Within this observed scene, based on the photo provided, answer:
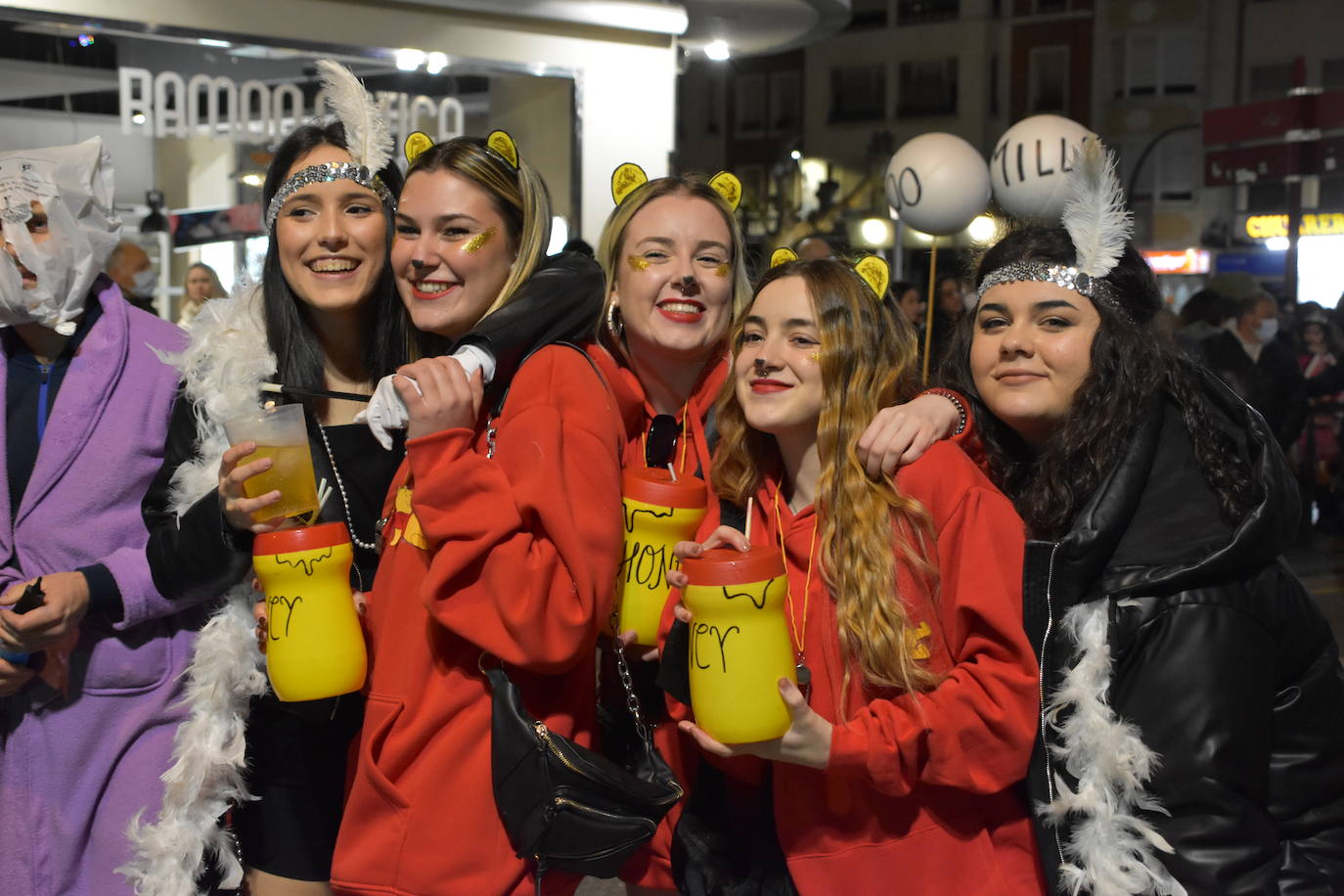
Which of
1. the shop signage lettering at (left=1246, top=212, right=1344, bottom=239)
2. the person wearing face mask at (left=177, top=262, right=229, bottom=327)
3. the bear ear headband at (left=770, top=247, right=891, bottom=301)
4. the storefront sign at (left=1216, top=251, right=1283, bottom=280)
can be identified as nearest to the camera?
the bear ear headband at (left=770, top=247, right=891, bottom=301)

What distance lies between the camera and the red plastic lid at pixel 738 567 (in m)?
1.78

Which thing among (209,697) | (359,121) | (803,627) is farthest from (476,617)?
(359,121)

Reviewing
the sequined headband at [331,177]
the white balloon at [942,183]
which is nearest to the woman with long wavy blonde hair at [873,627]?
the sequined headband at [331,177]

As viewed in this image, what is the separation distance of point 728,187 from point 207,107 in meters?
5.04

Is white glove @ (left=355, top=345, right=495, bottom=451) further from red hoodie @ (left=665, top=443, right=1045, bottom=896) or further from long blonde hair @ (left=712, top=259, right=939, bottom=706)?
red hoodie @ (left=665, top=443, right=1045, bottom=896)

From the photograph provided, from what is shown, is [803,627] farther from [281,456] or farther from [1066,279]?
[281,456]

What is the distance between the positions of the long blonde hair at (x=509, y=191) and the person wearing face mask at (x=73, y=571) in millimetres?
862

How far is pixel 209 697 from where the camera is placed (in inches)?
95.7

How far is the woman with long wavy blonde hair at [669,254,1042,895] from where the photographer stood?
1.92 meters

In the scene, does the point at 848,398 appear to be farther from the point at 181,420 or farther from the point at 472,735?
the point at 181,420

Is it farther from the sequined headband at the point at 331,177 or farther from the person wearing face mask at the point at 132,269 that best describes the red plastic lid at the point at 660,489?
the person wearing face mask at the point at 132,269

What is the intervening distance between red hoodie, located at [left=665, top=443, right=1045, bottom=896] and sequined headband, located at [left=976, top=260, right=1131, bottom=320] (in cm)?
42

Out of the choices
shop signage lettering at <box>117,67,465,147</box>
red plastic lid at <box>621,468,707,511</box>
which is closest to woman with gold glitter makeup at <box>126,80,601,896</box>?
red plastic lid at <box>621,468,707,511</box>

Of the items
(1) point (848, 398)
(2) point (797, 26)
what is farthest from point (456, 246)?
(2) point (797, 26)
